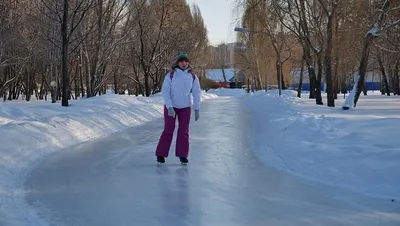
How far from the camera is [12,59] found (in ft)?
110

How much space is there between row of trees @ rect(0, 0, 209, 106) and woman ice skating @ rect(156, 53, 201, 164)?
1076 cm

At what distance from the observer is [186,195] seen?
5.61 meters

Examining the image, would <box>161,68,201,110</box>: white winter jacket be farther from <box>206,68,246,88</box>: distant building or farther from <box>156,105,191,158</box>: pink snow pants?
<box>206,68,246,88</box>: distant building

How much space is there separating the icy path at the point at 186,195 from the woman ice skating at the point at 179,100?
27 centimetres

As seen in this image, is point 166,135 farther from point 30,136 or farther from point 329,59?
point 329,59

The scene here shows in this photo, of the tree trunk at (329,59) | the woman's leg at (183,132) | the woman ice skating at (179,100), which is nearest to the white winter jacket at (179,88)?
the woman ice skating at (179,100)

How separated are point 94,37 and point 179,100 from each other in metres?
25.8

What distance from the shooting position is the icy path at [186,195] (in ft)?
15.3

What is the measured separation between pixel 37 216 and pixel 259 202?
7.67 feet

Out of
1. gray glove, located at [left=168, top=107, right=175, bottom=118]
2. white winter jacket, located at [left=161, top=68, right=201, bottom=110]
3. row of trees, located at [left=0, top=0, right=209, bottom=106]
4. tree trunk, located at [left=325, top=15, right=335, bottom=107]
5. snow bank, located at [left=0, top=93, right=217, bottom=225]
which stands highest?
row of trees, located at [left=0, top=0, right=209, bottom=106]

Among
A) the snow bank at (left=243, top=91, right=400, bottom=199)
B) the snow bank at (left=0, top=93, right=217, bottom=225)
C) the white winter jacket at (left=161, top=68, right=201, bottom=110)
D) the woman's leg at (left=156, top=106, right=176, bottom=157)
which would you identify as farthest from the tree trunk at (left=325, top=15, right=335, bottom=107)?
the woman's leg at (left=156, top=106, right=176, bottom=157)

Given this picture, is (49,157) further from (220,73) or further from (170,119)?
(220,73)

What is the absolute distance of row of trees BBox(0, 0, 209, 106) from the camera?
28.0 meters

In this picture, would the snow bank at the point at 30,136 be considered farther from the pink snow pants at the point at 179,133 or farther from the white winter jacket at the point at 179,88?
the white winter jacket at the point at 179,88
